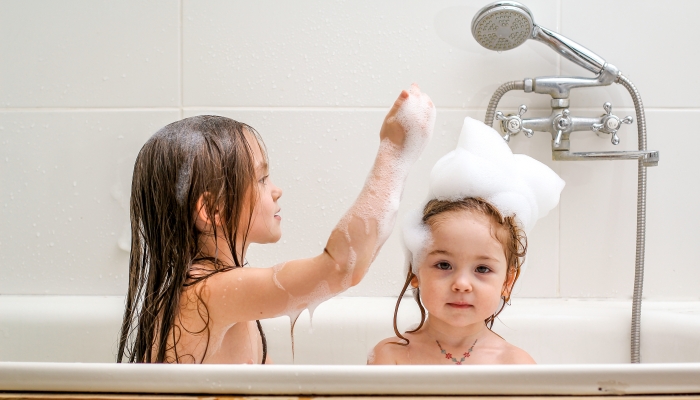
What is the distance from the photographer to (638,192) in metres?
1.24

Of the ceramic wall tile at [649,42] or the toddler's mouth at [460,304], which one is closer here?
the toddler's mouth at [460,304]

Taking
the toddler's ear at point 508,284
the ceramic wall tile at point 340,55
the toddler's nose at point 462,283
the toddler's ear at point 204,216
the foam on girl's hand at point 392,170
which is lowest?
the toddler's ear at point 508,284

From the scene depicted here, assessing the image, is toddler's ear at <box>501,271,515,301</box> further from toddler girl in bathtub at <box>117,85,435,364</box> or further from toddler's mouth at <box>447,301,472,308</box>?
toddler girl in bathtub at <box>117,85,435,364</box>

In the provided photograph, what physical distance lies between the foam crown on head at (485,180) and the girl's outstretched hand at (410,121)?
27 cm

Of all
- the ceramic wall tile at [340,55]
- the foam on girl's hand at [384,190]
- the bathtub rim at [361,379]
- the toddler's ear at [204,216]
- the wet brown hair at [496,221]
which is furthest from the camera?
the ceramic wall tile at [340,55]

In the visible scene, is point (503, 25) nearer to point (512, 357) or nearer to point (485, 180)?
point (485, 180)

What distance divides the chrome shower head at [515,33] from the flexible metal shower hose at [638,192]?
8cm

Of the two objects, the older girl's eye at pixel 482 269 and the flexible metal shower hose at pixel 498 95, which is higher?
the flexible metal shower hose at pixel 498 95

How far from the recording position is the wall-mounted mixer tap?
3.91 feet

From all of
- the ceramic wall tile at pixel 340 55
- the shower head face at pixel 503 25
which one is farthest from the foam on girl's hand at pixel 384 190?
the ceramic wall tile at pixel 340 55

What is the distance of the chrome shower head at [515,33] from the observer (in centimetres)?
114

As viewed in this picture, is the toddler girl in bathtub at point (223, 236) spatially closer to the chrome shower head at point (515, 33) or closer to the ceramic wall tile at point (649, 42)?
the chrome shower head at point (515, 33)

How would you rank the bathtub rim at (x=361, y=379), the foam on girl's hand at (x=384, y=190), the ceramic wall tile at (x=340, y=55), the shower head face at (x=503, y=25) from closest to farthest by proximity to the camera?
the bathtub rim at (x=361, y=379) → the foam on girl's hand at (x=384, y=190) → the shower head face at (x=503, y=25) → the ceramic wall tile at (x=340, y=55)

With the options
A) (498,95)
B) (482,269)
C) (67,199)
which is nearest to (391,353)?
(482,269)
